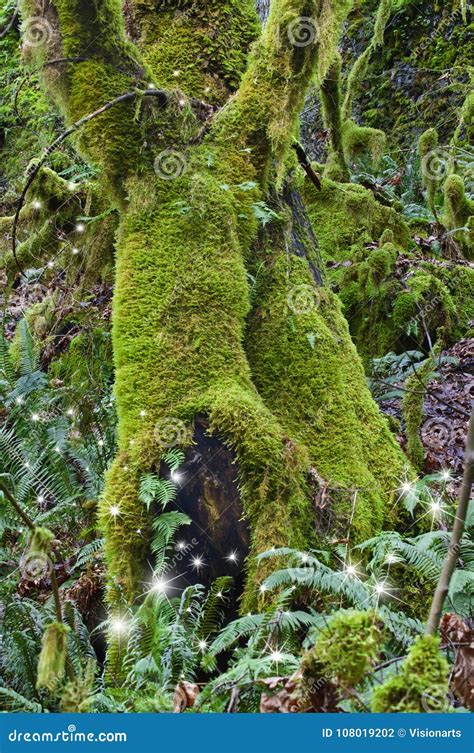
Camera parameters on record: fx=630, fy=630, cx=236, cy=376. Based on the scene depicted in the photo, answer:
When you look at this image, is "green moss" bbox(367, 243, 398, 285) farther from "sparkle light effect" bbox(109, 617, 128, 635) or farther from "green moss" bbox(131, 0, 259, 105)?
"sparkle light effect" bbox(109, 617, 128, 635)

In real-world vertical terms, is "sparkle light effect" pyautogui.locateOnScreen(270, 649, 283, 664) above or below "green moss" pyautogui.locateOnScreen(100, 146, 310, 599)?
below

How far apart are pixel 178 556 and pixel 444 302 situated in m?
4.61

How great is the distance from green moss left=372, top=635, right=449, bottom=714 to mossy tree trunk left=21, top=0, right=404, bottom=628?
138 centimetres

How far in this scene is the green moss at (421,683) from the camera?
1.57 metres

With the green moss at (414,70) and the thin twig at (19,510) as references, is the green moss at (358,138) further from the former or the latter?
the thin twig at (19,510)

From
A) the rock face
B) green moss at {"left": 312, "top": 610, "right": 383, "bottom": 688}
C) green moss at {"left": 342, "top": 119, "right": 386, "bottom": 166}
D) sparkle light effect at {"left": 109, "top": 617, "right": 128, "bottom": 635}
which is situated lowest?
sparkle light effect at {"left": 109, "top": 617, "right": 128, "bottom": 635}

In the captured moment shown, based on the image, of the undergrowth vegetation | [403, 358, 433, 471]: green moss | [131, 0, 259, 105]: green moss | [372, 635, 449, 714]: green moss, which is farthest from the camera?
[403, 358, 433, 471]: green moss

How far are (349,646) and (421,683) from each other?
0.63ft

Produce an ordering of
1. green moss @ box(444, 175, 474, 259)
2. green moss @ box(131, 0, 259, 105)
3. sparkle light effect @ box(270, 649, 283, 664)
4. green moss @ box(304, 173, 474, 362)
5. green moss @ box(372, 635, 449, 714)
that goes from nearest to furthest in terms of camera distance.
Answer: green moss @ box(372, 635, 449, 714)
sparkle light effect @ box(270, 649, 283, 664)
green moss @ box(131, 0, 259, 105)
green moss @ box(304, 173, 474, 362)
green moss @ box(444, 175, 474, 259)

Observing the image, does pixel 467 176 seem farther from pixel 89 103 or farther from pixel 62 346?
pixel 89 103

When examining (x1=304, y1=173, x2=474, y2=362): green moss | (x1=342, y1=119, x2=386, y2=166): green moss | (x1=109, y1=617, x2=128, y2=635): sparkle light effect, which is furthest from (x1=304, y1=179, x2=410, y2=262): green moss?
(x1=109, y1=617, x2=128, y2=635): sparkle light effect

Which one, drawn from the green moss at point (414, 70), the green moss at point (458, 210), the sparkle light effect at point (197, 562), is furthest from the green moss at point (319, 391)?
the green moss at point (414, 70)

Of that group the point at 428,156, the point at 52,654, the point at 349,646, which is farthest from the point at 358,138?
the point at 52,654

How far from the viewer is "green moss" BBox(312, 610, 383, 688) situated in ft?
5.37
